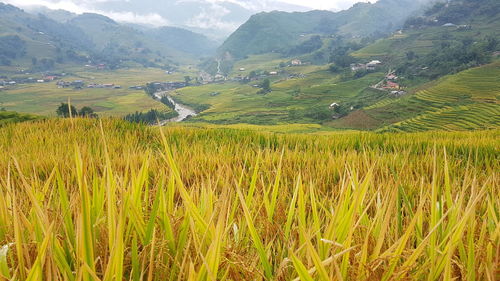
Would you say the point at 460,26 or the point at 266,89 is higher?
the point at 460,26

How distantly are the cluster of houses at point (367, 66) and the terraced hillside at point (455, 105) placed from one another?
33535 mm

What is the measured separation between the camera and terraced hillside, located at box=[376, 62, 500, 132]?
1735 inches

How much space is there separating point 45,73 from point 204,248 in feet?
624

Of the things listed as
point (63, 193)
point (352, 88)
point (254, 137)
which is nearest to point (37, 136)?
point (254, 137)

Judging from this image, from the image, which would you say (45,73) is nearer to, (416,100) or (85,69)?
(85,69)

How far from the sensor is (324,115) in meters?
69.2

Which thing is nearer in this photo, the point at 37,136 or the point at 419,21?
the point at 37,136

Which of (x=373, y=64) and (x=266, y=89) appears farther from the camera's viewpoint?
(x=266, y=89)

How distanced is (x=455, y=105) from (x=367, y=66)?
54911 mm

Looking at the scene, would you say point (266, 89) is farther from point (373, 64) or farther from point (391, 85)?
point (391, 85)

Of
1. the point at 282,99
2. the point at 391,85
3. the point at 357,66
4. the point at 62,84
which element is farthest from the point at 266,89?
the point at 62,84

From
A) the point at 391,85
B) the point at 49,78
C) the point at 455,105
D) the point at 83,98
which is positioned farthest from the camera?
the point at 49,78

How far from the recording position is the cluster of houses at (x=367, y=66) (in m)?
101

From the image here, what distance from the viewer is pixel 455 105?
5272 cm
